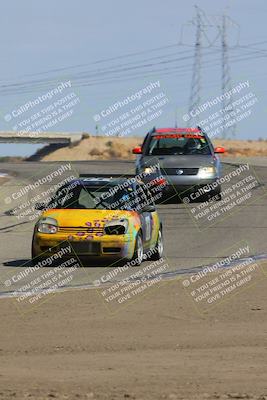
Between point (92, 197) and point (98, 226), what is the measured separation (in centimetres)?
125

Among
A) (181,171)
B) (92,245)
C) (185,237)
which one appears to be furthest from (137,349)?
(181,171)

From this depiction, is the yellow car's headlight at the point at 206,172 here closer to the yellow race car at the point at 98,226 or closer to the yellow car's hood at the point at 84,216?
the yellow race car at the point at 98,226

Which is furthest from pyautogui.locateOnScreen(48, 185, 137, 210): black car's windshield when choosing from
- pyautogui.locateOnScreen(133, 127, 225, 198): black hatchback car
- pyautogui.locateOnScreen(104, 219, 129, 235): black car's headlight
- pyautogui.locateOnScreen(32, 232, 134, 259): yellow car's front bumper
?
pyautogui.locateOnScreen(133, 127, 225, 198): black hatchback car

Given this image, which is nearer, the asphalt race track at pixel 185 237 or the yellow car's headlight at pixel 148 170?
the asphalt race track at pixel 185 237

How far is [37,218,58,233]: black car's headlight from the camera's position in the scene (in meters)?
16.2

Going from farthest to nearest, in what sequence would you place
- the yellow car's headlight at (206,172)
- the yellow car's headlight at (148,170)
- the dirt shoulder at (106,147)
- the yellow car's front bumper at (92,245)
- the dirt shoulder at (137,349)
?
the dirt shoulder at (106,147) → the yellow car's headlight at (148,170) → the yellow car's headlight at (206,172) → the yellow car's front bumper at (92,245) → the dirt shoulder at (137,349)

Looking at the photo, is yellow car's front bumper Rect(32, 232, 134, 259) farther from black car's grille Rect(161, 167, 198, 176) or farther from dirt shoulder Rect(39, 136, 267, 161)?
dirt shoulder Rect(39, 136, 267, 161)

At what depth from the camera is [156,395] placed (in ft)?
24.1

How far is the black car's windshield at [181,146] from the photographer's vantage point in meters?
27.8

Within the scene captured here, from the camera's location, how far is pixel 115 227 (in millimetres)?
16188

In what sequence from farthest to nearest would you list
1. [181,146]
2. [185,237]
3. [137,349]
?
[181,146] → [185,237] → [137,349]

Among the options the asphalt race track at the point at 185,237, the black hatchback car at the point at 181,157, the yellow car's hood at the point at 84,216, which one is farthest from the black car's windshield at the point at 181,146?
the yellow car's hood at the point at 84,216

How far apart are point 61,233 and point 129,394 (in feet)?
28.8

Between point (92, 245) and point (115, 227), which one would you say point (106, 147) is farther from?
point (92, 245)
